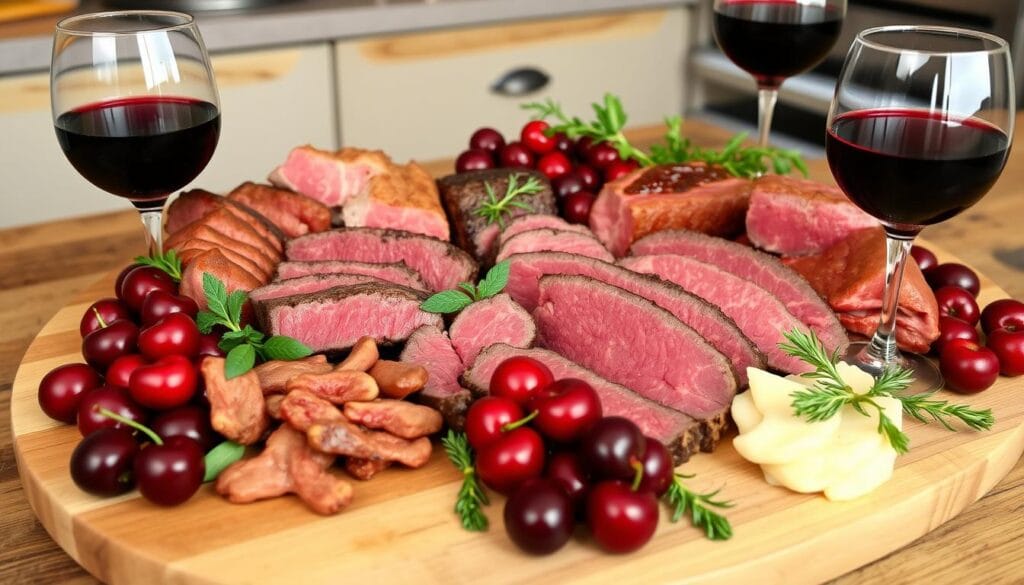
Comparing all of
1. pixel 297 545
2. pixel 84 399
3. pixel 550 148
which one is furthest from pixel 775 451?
pixel 550 148

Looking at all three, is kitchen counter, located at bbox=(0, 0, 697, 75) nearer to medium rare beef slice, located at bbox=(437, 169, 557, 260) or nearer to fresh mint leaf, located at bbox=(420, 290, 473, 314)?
medium rare beef slice, located at bbox=(437, 169, 557, 260)

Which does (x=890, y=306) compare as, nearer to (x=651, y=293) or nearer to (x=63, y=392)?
(x=651, y=293)

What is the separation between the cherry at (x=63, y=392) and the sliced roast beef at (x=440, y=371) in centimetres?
49

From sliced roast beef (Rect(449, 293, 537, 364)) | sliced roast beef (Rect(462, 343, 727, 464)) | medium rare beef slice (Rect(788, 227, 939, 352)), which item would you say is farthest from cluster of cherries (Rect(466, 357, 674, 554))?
medium rare beef slice (Rect(788, 227, 939, 352))

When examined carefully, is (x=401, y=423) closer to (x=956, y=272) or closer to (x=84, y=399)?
(x=84, y=399)

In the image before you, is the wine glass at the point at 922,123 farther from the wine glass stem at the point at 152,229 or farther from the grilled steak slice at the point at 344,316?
the wine glass stem at the point at 152,229

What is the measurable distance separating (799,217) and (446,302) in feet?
2.47

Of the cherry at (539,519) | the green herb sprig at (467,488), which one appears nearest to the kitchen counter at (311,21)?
the green herb sprig at (467,488)

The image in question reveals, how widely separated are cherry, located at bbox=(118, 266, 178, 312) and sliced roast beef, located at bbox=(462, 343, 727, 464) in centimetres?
61

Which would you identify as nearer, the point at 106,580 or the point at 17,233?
the point at 106,580

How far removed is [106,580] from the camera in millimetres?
1325

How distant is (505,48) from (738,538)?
325cm

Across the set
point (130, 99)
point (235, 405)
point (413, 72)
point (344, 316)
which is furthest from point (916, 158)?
point (413, 72)

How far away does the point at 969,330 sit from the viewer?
5.82 feet
